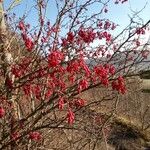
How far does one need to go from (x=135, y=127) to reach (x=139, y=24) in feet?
41.8

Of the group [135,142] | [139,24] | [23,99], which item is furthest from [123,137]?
[139,24]

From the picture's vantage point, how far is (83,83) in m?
4.98

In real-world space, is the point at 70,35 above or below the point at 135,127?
above

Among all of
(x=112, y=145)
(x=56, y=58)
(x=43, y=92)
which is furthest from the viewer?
(x=112, y=145)

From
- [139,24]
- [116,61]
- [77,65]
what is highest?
[139,24]

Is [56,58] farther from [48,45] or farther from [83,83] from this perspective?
[48,45]

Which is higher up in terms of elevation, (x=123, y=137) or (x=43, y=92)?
(x=43, y=92)

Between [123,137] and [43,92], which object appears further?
[123,137]

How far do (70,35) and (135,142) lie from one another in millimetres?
12505

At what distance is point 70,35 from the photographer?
5926mm

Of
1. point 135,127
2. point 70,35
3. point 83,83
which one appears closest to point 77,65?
point 83,83

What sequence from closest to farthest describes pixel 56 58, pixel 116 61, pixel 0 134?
pixel 56 58, pixel 0 134, pixel 116 61

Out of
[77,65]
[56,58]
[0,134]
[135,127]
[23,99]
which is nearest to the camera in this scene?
[56,58]

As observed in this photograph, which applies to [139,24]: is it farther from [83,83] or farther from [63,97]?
[63,97]
